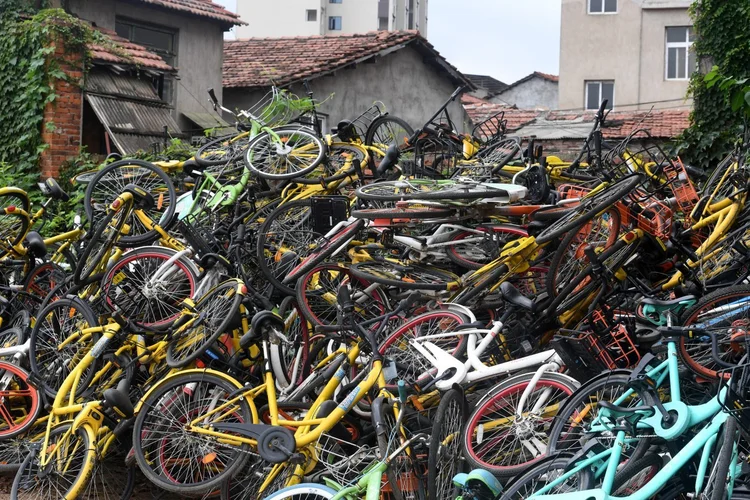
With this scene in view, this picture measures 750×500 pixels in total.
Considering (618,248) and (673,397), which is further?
(618,248)

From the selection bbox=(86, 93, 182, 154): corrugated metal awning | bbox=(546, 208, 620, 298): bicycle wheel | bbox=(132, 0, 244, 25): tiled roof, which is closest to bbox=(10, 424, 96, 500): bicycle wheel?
bbox=(546, 208, 620, 298): bicycle wheel

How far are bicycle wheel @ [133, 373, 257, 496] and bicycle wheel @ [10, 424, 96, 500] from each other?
1.33 feet

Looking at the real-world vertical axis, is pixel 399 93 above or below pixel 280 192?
above

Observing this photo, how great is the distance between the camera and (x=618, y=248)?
6.79 metres

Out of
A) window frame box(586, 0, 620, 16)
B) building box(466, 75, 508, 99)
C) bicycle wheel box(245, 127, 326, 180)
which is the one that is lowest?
bicycle wheel box(245, 127, 326, 180)

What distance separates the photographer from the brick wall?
12.9m

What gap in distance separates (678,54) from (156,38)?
19.5 metres

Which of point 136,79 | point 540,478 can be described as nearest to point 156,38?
point 136,79

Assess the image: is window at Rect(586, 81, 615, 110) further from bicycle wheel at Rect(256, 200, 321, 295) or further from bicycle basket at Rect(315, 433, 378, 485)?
bicycle basket at Rect(315, 433, 378, 485)

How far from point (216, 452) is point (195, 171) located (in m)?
4.40

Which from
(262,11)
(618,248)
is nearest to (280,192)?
(618,248)

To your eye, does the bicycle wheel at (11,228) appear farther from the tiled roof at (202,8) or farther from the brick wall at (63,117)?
the tiled roof at (202,8)

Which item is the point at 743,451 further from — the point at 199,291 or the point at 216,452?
the point at 199,291

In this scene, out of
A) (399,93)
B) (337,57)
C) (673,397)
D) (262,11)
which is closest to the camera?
(673,397)
